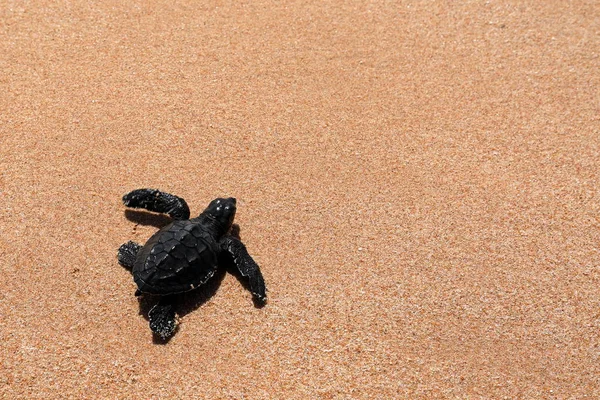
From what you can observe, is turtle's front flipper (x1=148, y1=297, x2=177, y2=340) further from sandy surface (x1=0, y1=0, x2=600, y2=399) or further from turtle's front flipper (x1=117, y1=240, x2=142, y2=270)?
turtle's front flipper (x1=117, y1=240, x2=142, y2=270)

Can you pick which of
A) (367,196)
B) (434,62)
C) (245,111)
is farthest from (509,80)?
(245,111)

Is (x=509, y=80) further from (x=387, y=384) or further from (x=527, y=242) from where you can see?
(x=387, y=384)

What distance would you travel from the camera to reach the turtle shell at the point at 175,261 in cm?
350

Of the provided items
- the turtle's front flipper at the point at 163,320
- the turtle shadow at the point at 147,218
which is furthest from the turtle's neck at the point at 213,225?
the turtle's front flipper at the point at 163,320

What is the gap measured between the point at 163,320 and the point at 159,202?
0.94 meters

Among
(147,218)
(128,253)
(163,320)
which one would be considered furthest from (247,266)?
(147,218)

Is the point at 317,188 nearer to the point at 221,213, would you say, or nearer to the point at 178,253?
the point at 221,213

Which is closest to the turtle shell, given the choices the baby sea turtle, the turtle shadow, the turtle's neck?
the baby sea turtle

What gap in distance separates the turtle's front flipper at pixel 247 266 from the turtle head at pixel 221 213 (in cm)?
10

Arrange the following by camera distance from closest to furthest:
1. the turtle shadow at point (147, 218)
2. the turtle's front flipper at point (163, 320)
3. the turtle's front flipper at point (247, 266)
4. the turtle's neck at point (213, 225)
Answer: the turtle's front flipper at point (163, 320) → the turtle's front flipper at point (247, 266) → the turtle's neck at point (213, 225) → the turtle shadow at point (147, 218)

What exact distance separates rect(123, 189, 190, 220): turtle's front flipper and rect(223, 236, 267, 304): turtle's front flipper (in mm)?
400

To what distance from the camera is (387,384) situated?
11.1ft

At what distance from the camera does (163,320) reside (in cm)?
349

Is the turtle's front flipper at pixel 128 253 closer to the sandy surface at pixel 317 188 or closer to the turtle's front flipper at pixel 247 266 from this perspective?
the sandy surface at pixel 317 188
